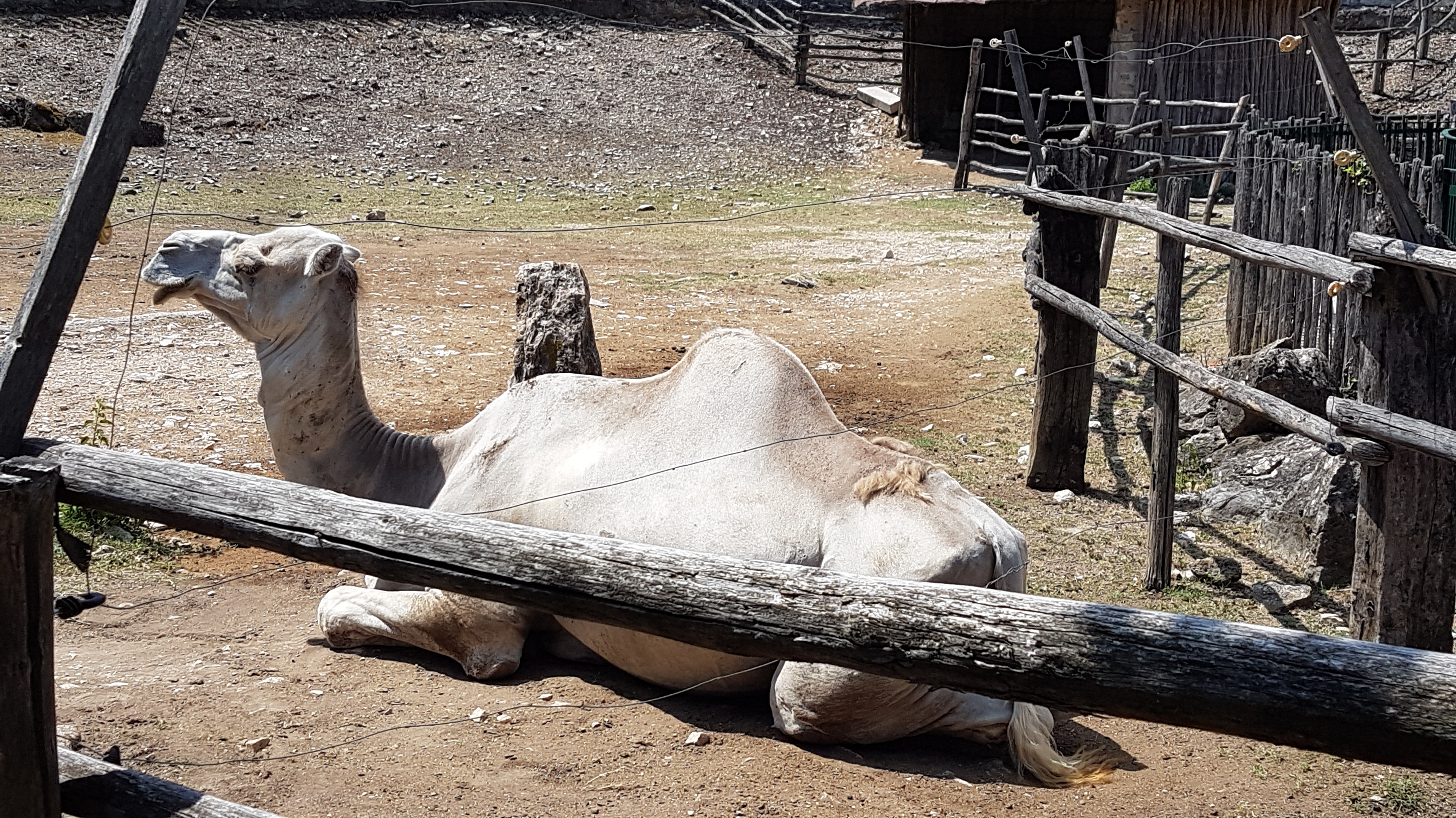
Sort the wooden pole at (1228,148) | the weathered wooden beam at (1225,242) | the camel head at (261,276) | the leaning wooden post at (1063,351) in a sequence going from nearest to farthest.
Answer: the weathered wooden beam at (1225,242), the camel head at (261,276), the leaning wooden post at (1063,351), the wooden pole at (1228,148)

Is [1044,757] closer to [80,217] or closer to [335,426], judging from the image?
[335,426]

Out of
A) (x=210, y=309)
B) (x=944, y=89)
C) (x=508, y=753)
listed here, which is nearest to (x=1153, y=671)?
(x=508, y=753)

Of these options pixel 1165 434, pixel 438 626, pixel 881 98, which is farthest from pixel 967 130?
pixel 438 626

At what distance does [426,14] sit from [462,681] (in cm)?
2198

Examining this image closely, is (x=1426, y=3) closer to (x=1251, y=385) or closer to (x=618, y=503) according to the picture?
(x=1251, y=385)

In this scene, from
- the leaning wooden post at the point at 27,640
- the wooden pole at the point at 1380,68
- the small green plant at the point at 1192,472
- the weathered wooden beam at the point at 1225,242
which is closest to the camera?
the leaning wooden post at the point at 27,640

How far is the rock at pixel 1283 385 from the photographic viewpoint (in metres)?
7.05

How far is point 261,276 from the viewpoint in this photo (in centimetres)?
473

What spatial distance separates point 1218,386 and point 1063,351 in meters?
1.58

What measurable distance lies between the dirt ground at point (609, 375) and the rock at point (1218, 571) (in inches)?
3.3

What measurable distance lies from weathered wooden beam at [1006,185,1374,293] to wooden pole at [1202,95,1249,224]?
6.67m

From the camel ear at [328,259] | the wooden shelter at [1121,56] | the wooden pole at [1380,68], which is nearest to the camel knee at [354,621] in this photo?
the camel ear at [328,259]

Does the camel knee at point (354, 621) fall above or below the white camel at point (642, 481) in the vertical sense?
below

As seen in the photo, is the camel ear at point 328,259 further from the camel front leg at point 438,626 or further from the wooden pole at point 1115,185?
the wooden pole at point 1115,185
